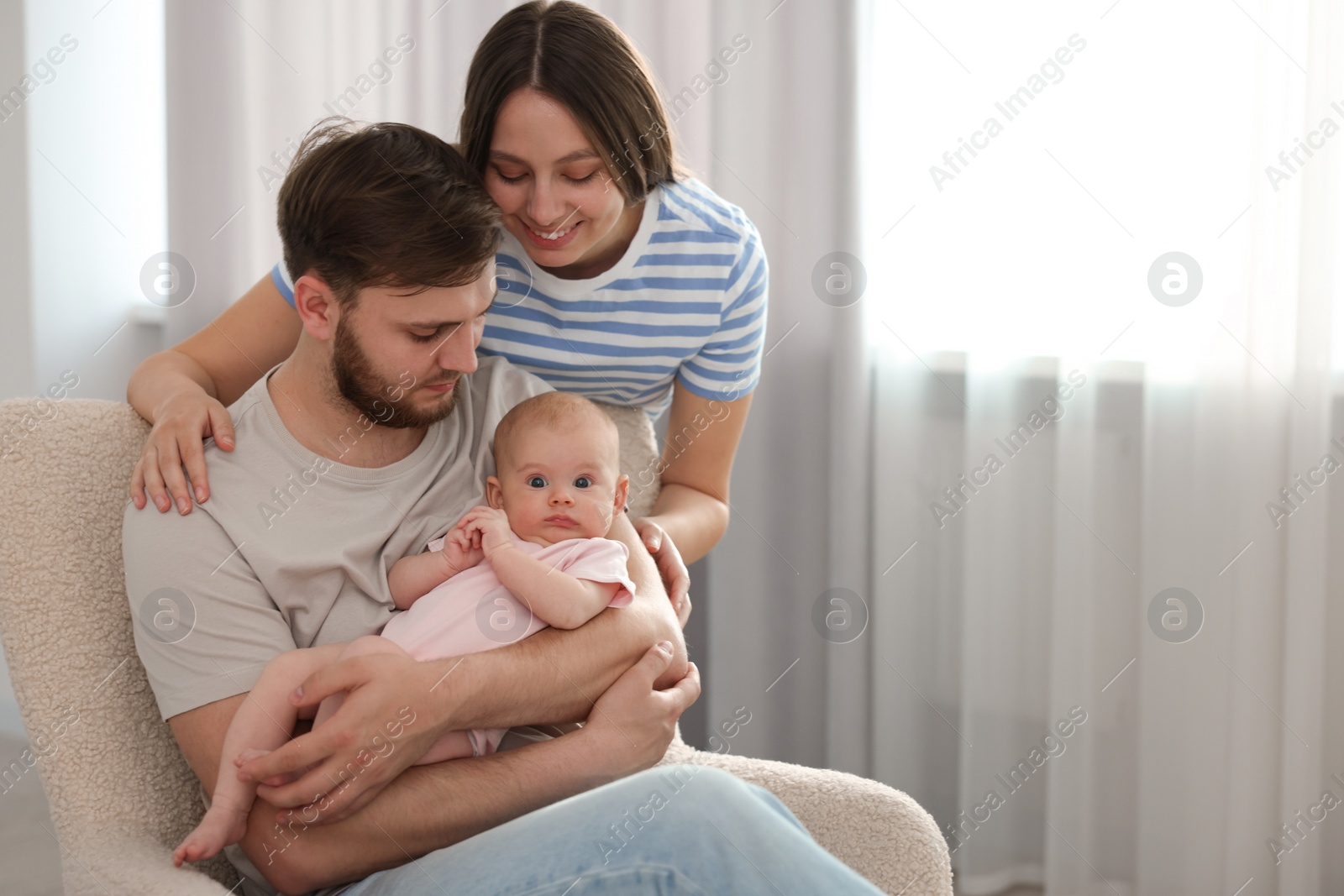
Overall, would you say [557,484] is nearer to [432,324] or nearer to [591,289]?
[432,324]

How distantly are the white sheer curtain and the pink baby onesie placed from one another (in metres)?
1.21

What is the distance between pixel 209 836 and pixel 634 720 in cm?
49

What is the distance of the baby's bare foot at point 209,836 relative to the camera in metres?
1.09

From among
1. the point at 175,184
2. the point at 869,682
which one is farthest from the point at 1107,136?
the point at 175,184

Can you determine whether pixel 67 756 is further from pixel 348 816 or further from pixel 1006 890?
pixel 1006 890

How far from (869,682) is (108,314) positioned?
248 centimetres

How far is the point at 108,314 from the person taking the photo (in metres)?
3.18

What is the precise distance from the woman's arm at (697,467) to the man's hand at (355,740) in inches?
24.8

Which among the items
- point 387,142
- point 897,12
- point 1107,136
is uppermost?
point 897,12

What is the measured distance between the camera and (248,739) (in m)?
1.12
